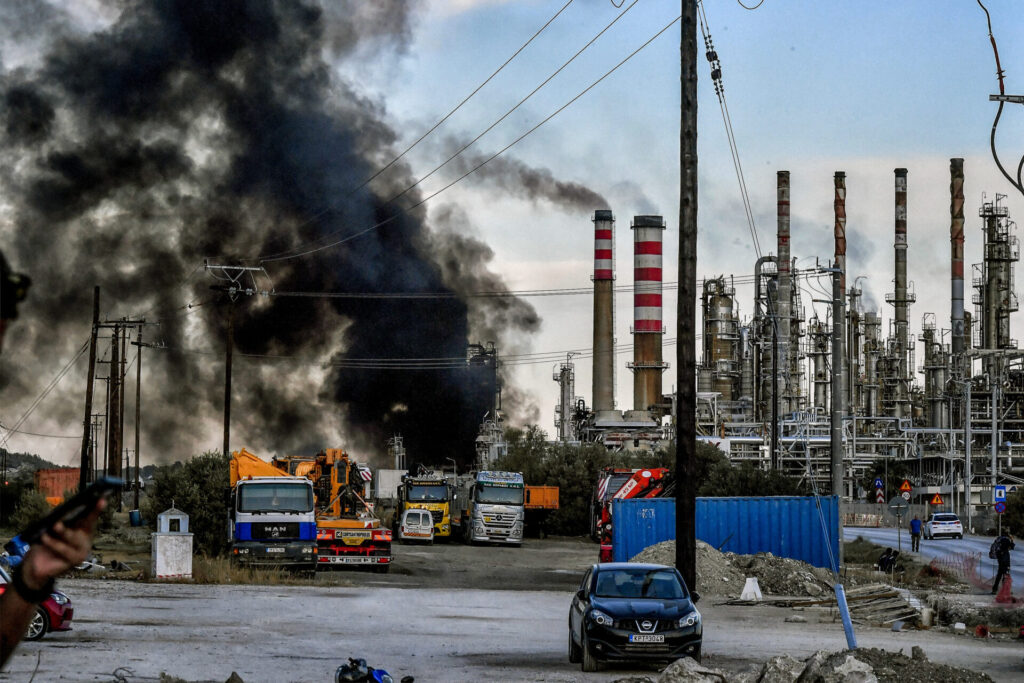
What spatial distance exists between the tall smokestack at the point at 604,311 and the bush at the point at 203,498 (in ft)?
172

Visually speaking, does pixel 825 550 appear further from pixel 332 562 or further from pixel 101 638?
pixel 101 638

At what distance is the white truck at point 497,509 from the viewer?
56.8m

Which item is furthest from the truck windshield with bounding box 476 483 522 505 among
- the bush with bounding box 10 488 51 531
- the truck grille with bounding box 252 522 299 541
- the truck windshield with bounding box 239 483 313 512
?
the truck grille with bounding box 252 522 299 541

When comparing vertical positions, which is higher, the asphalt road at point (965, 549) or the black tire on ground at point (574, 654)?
the black tire on ground at point (574, 654)

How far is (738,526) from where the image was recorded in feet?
137

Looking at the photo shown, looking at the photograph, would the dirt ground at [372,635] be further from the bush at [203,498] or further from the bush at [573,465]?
the bush at [573,465]

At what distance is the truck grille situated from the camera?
118 feet

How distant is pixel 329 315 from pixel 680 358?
71524 mm

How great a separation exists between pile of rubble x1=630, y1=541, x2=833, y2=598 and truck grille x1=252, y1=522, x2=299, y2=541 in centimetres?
1035

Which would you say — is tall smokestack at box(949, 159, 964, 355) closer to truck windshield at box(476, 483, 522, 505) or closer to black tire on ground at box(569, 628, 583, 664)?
truck windshield at box(476, 483, 522, 505)

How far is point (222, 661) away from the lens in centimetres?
1809

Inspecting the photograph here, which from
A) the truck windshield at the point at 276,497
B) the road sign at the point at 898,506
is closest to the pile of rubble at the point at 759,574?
the road sign at the point at 898,506

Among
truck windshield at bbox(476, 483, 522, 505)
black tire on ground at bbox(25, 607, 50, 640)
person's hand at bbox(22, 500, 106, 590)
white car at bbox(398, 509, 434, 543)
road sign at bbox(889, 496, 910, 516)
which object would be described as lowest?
white car at bbox(398, 509, 434, 543)

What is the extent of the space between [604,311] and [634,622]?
257 ft
